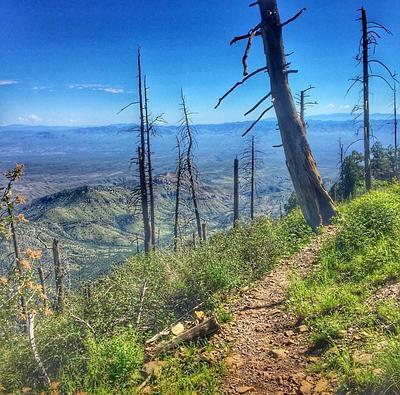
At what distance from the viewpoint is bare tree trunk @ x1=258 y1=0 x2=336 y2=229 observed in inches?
333

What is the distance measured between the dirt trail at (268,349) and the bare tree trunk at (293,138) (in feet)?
9.32

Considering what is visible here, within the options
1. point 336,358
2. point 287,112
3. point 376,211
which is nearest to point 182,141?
point 287,112

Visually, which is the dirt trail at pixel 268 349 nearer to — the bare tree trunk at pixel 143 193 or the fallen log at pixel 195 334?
the fallen log at pixel 195 334

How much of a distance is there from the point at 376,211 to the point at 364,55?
47.2ft

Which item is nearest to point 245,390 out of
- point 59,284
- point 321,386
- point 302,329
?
point 321,386

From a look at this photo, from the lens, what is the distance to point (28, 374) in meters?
5.35

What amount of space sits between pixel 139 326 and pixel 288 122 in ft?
18.0

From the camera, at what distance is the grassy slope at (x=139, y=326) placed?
4.36 meters

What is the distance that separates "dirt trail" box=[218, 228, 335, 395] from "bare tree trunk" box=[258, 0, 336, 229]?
2.84m

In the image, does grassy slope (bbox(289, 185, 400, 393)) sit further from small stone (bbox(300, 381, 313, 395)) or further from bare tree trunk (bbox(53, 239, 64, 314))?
bare tree trunk (bbox(53, 239, 64, 314))

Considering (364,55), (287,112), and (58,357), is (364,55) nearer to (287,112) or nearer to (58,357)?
(287,112)

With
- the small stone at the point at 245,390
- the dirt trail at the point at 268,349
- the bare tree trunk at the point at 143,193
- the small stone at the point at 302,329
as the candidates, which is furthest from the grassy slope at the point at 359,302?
the bare tree trunk at the point at 143,193

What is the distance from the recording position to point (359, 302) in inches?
192

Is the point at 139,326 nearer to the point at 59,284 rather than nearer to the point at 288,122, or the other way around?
the point at 288,122
